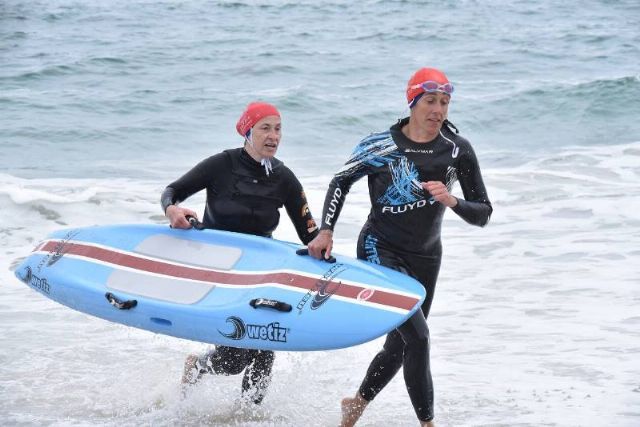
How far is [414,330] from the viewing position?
4.74m

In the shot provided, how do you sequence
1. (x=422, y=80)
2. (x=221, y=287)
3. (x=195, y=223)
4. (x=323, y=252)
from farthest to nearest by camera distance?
(x=195, y=223)
(x=221, y=287)
(x=323, y=252)
(x=422, y=80)

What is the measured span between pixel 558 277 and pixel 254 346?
4546mm

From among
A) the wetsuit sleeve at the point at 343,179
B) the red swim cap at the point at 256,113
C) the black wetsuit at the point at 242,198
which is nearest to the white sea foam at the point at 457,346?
Answer: the black wetsuit at the point at 242,198

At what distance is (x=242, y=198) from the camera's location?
5305 mm

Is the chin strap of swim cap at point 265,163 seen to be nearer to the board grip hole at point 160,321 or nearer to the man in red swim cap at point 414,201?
the man in red swim cap at point 414,201

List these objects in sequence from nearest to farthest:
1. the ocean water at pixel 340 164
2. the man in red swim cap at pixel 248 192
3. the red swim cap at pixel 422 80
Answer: the red swim cap at pixel 422 80 → the man in red swim cap at pixel 248 192 → the ocean water at pixel 340 164

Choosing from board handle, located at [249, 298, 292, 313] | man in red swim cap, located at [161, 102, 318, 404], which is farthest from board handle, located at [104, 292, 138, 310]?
board handle, located at [249, 298, 292, 313]

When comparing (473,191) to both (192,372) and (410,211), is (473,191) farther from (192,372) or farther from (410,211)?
(192,372)

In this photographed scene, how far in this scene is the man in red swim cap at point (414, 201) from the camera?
15.6 ft

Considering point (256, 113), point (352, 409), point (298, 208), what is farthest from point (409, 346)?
point (256, 113)

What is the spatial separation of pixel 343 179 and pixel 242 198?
605 mm

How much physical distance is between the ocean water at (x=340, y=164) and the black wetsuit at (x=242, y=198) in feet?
1.25

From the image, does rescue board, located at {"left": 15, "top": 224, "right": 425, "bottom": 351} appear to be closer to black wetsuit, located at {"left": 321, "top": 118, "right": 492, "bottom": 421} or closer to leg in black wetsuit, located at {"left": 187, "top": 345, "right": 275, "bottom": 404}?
black wetsuit, located at {"left": 321, "top": 118, "right": 492, "bottom": 421}

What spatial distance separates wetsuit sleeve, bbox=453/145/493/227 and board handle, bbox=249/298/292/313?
36.7 inches
